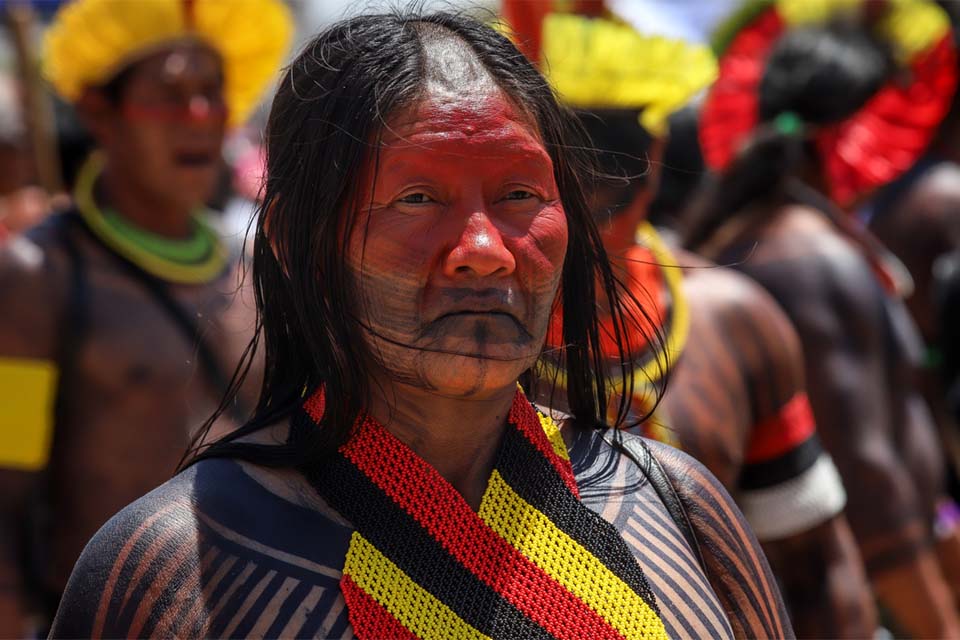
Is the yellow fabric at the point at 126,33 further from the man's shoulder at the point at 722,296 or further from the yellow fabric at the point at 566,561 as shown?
the yellow fabric at the point at 566,561

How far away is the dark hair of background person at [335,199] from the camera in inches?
73.2

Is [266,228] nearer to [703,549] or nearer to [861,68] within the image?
[703,549]

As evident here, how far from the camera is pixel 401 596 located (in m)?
1.77

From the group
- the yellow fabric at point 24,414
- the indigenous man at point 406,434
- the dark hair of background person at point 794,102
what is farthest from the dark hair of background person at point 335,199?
the dark hair of background person at point 794,102

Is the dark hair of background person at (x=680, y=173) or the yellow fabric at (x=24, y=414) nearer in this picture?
the yellow fabric at (x=24, y=414)

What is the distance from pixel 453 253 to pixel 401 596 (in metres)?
0.41

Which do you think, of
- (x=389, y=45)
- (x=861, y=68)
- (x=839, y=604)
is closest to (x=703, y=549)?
(x=389, y=45)

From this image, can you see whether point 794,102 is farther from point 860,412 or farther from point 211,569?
point 211,569

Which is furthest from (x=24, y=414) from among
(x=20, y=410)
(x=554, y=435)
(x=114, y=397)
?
(x=554, y=435)

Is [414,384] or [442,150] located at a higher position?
[442,150]

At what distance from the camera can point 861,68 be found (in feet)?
18.2

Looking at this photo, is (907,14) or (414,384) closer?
(414,384)

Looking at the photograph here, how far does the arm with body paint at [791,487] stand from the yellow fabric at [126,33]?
80.2 inches

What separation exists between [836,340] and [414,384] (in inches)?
113
